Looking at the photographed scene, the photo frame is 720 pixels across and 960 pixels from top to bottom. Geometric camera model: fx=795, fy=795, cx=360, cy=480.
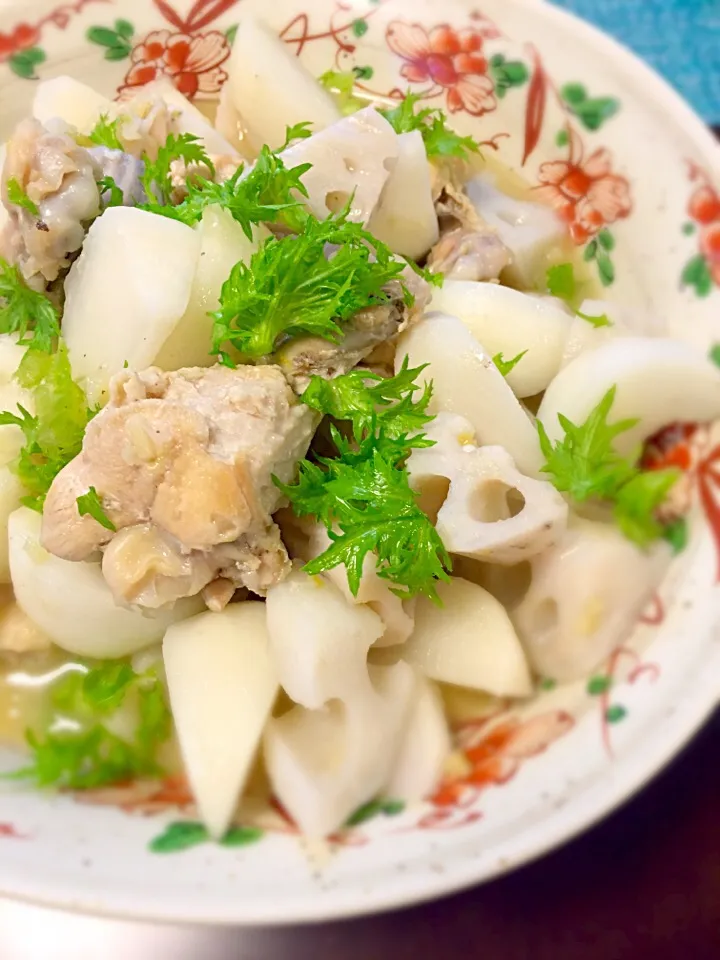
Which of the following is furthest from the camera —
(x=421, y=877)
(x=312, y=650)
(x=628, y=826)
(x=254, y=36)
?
(x=254, y=36)

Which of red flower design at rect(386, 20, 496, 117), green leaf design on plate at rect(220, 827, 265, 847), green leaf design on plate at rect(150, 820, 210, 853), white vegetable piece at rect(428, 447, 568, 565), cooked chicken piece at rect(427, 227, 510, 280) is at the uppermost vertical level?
red flower design at rect(386, 20, 496, 117)

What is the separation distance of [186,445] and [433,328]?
0.45 meters

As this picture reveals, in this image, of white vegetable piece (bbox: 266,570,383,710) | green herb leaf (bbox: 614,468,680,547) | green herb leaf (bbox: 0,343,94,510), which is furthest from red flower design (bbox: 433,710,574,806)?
green herb leaf (bbox: 0,343,94,510)

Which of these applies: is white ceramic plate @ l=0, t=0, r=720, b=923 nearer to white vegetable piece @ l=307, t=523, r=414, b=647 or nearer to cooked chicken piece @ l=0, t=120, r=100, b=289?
white vegetable piece @ l=307, t=523, r=414, b=647

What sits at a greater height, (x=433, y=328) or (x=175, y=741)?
(x=433, y=328)

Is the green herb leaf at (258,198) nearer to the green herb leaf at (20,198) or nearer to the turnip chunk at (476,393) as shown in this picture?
the green herb leaf at (20,198)

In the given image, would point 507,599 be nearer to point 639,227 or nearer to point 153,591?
point 153,591

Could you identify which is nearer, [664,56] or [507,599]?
[507,599]

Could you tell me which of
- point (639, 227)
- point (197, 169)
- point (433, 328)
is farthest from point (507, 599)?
point (197, 169)

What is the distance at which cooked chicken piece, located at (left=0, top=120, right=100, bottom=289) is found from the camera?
4.15 feet

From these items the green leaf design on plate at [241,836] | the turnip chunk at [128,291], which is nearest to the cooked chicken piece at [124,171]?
the turnip chunk at [128,291]

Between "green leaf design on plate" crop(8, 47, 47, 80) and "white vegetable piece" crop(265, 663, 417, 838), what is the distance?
1.49 m

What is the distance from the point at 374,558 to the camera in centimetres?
111

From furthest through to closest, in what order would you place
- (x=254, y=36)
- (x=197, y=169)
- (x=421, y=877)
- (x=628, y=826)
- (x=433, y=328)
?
(x=254, y=36)
(x=197, y=169)
(x=433, y=328)
(x=628, y=826)
(x=421, y=877)
